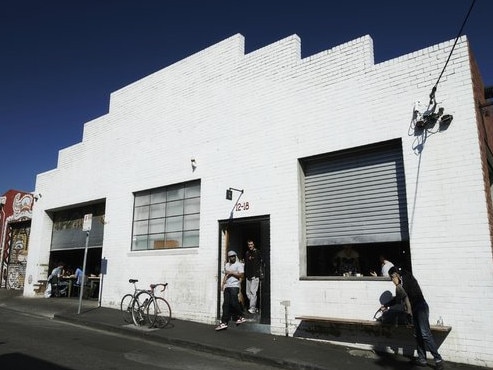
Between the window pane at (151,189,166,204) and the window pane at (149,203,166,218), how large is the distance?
12 centimetres

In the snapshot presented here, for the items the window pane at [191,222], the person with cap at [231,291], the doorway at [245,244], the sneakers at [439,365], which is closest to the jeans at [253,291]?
the doorway at [245,244]

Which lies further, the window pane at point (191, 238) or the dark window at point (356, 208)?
the window pane at point (191, 238)

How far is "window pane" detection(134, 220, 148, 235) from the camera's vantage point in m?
13.7

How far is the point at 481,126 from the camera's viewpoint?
820 cm

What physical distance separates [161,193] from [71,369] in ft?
23.8

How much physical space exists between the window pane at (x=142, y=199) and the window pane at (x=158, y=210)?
15.0 inches

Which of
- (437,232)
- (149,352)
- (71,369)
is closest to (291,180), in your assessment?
(437,232)

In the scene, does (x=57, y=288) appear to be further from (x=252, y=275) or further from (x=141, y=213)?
(x=252, y=275)

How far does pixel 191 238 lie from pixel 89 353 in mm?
4829

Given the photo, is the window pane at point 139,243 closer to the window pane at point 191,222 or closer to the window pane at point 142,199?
the window pane at point 142,199

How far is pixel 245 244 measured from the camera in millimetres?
11930

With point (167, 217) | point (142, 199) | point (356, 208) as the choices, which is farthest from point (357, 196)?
point (142, 199)

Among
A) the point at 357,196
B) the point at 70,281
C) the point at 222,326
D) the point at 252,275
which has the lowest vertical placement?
the point at 222,326

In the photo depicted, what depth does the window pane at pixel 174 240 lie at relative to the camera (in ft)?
41.1
